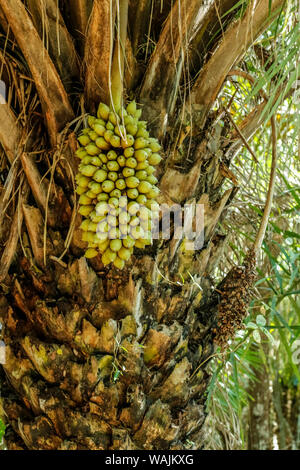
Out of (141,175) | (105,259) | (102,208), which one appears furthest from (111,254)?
(141,175)

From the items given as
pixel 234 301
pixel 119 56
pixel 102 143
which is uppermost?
pixel 119 56

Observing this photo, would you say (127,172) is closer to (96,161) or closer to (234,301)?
(96,161)

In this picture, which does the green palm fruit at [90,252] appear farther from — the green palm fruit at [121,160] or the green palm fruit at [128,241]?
the green palm fruit at [121,160]

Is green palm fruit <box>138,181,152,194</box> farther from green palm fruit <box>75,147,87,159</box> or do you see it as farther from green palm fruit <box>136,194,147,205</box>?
green palm fruit <box>75,147,87,159</box>

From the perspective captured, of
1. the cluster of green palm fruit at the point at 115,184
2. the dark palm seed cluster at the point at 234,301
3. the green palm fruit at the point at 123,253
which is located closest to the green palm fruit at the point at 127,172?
the cluster of green palm fruit at the point at 115,184

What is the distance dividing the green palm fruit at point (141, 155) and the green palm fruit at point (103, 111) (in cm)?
15

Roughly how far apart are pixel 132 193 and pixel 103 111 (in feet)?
0.84

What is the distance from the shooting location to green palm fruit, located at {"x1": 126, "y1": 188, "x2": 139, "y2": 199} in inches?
50.5

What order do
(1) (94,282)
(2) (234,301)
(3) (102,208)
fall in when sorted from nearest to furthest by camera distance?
(3) (102,208) < (1) (94,282) < (2) (234,301)

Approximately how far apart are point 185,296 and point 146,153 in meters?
0.50

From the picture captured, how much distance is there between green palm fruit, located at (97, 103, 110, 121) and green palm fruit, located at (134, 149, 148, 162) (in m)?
0.15

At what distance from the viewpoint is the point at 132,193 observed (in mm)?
1282

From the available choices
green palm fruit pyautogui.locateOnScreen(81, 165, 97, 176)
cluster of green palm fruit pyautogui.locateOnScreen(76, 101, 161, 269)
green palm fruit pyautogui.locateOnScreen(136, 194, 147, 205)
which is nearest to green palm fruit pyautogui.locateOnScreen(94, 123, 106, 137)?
cluster of green palm fruit pyautogui.locateOnScreen(76, 101, 161, 269)

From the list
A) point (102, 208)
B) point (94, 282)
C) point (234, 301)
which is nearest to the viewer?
point (102, 208)
